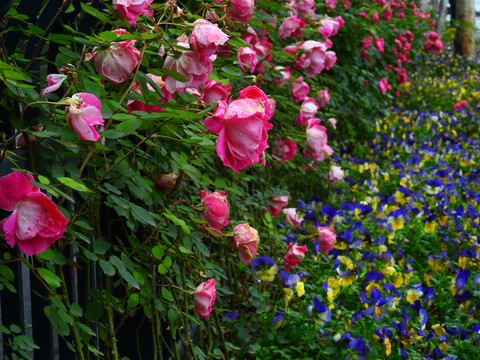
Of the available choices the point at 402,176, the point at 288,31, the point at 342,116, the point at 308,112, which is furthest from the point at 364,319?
the point at 342,116

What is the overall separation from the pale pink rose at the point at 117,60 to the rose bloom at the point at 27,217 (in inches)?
12.4

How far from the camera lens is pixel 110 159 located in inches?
58.5

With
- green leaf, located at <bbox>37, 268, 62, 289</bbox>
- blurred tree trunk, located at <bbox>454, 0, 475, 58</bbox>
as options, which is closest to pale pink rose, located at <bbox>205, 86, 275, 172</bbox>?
green leaf, located at <bbox>37, 268, 62, 289</bbox>

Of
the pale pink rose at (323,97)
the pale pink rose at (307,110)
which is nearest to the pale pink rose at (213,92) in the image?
the pale pink rose at (307,110)

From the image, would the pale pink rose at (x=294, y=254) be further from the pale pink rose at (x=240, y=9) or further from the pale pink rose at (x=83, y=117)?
the pale pink rose at (x=83, y=117)

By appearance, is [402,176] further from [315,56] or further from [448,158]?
[315,56]

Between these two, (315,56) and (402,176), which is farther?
(402,176)

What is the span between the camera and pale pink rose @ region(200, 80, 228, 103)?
1541 mm

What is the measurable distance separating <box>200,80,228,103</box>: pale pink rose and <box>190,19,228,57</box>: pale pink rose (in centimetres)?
27

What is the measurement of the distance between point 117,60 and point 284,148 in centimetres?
150

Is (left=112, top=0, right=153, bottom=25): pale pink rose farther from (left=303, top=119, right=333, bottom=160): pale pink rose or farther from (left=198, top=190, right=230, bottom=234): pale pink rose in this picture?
(left=303, top=119, right=333, bottom=160): pale pink rose

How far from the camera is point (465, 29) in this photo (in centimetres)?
1205

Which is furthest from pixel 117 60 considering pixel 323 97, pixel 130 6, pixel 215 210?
pixel 323 97

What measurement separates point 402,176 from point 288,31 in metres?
1.98
